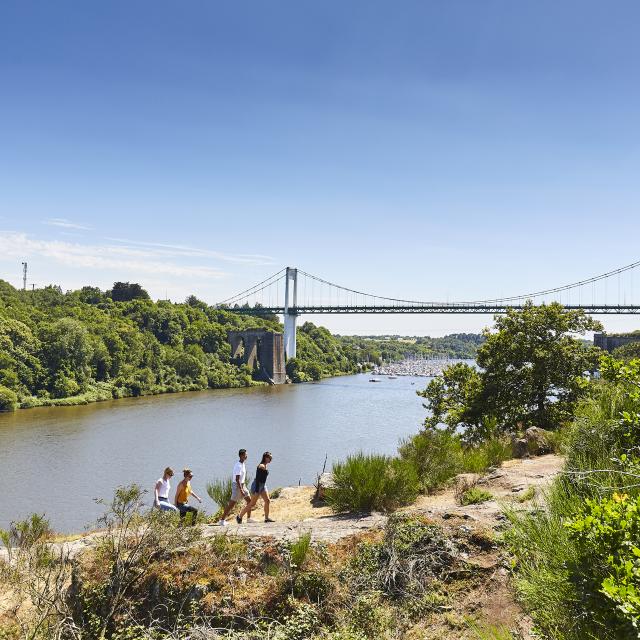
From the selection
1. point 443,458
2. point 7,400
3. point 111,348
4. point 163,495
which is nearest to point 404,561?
point 163,495

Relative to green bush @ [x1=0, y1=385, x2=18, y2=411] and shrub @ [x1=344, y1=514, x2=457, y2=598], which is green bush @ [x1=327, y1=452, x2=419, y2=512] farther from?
green bush @ [x1=0, y1=385, x2=18, y2=411]

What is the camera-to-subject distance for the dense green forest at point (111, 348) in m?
45.8

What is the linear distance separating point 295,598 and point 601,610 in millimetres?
3516

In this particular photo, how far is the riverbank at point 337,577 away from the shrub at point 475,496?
0.66 meters

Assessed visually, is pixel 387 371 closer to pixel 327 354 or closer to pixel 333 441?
pixel 327 354

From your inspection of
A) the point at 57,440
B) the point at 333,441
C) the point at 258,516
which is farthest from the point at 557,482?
the point at 57,440

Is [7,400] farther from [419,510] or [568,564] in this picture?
[568,564]

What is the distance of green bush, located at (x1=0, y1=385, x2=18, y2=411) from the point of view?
128 ft

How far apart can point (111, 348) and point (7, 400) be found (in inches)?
654

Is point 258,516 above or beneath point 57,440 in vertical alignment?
above

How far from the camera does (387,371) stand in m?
107

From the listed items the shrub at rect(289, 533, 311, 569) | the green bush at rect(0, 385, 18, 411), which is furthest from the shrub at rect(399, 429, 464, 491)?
the green bush at rect(0, 385, 18, 411)

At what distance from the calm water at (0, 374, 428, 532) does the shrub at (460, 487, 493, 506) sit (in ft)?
25.6

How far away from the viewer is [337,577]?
566cm
